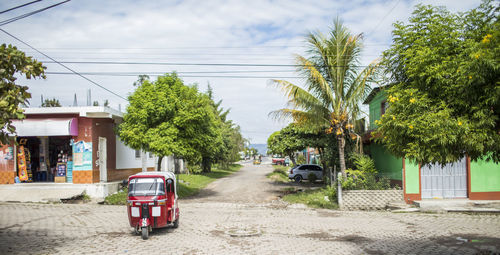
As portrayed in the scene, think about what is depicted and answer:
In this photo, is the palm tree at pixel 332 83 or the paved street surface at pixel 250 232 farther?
the palm tree at pixel 332 83

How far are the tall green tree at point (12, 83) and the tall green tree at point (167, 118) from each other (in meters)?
10.0

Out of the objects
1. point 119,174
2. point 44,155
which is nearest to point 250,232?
point 119,174

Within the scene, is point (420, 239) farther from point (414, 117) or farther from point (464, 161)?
point (464, 161)

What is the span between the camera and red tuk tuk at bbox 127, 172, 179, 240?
10.3m

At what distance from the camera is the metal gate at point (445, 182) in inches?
670

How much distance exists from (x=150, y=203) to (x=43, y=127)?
10508 mm

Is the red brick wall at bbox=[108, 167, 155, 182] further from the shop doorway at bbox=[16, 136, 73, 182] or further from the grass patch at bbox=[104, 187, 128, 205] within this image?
the shop doorway at bbox=[16, 136, 73, 182]

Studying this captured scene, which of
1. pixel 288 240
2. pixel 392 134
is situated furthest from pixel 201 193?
pixel 392 134

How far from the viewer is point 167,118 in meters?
18.7

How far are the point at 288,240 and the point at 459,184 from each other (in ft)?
37.0

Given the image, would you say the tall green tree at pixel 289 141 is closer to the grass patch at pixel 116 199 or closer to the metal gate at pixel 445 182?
the metal gate at pixel 445 182

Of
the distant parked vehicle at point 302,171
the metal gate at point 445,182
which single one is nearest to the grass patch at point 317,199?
the metal gate at point 445,182

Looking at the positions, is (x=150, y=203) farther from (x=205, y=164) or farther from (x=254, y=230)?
(x=205, y=164)

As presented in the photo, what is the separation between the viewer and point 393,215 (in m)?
14.6
